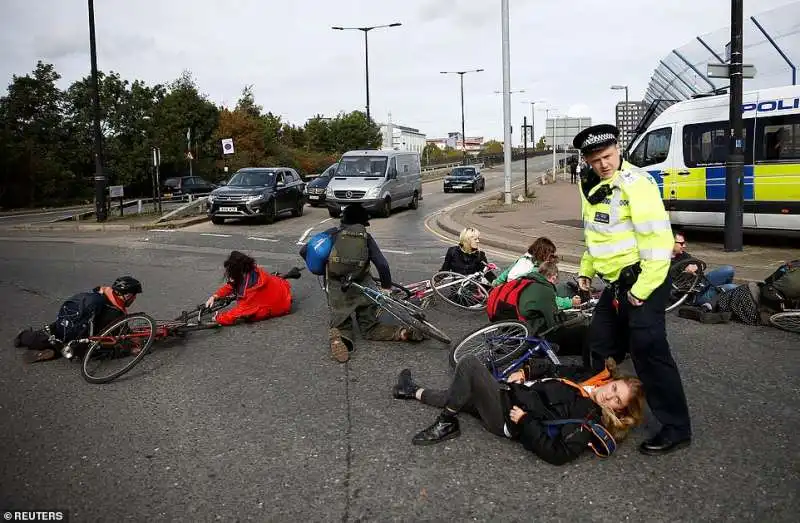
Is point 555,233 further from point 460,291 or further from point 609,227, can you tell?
point 609,227

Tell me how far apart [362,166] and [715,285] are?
15651mm

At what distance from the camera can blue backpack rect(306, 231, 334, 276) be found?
19.9 ft

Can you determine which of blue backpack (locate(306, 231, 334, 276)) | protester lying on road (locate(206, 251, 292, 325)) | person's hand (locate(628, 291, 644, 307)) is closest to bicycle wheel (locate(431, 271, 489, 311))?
protester lying on road (locate(206, 251, 292, 325))

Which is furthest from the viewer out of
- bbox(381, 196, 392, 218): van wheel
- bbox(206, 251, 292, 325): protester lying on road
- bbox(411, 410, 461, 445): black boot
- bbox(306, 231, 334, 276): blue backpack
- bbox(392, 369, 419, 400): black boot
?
bbox(381, 196, 392, 218): van wheel

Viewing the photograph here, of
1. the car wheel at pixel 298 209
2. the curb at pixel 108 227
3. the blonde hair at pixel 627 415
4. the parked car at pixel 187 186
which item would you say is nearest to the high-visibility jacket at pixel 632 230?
the blonde hair at pixel 627 415

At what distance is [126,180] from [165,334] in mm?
36645

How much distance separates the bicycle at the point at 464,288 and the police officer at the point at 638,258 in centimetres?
345

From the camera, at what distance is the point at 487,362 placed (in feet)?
17.1

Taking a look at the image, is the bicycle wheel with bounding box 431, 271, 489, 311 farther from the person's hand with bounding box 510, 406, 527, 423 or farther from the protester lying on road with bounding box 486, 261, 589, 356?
the person's hand with bounding box 510, 406, 527, 423

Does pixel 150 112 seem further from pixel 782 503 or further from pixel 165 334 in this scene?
pixel 782 503


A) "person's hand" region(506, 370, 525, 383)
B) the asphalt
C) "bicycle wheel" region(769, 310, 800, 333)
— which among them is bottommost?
the asphalt

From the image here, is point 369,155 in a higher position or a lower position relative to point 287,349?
higher

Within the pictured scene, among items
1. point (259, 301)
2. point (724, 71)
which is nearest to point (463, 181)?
point (724, 71)

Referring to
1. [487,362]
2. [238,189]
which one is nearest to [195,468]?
[487,362]
